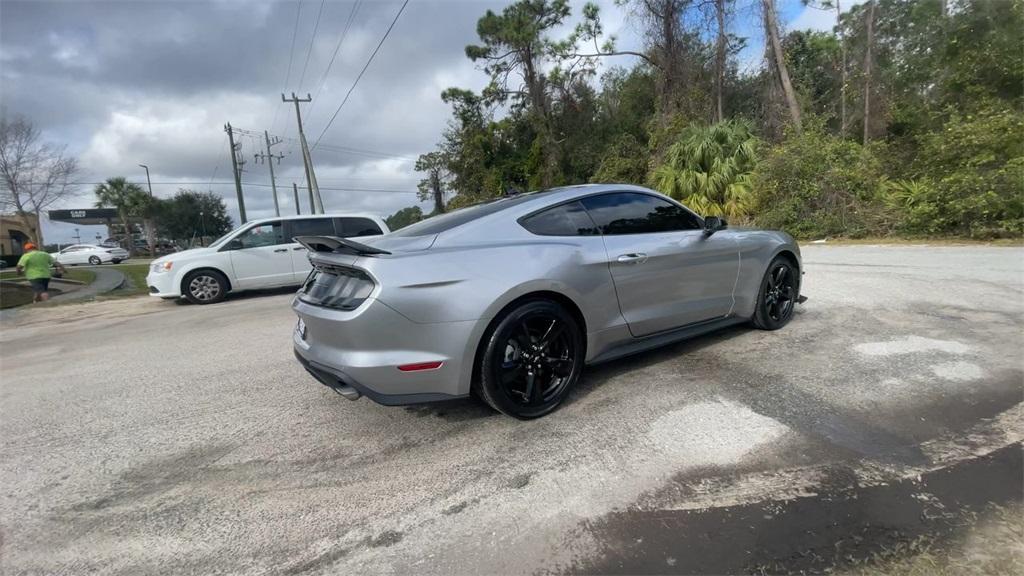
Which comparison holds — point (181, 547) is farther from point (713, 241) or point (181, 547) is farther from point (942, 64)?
point (942, 64)

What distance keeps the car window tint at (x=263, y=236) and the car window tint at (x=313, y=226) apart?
0.99 feet

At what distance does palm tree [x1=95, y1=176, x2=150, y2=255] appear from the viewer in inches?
2009

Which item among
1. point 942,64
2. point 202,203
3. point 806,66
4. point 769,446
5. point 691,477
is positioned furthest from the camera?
point 202,203

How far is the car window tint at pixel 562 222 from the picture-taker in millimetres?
3334

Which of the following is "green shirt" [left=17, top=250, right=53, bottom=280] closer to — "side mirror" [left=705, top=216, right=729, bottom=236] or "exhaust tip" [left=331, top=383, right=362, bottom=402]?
"exhaust tip" [left=331, top=383, right=362, bottom=402]

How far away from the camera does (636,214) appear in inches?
151

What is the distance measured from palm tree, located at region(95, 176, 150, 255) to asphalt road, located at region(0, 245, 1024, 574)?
58.9 meters

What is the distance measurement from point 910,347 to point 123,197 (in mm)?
64132

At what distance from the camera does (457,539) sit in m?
2.09

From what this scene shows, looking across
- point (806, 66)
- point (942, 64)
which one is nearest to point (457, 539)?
point (942, 64)

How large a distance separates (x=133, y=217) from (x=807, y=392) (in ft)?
220

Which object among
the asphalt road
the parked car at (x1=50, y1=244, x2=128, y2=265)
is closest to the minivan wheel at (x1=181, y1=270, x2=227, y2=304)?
the asphalt road

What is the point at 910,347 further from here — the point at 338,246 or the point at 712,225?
the point at 338,246

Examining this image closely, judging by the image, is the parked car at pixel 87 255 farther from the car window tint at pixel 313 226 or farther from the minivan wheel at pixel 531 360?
the minivan wheel at pixel 531 360
